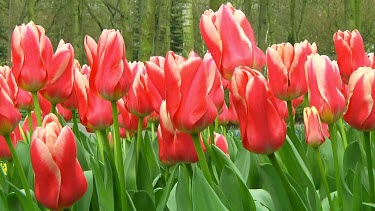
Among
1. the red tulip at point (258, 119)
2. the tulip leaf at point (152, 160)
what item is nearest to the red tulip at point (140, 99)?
the tulip leaf at point (152, 160)

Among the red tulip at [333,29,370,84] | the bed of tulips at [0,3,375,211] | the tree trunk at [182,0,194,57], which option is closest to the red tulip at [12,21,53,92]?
the bed of tulips at [0,3,375,211]

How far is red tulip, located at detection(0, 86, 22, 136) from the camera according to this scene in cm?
139

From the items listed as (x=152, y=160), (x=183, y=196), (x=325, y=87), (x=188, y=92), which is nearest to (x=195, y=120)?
(x=188, y=92)

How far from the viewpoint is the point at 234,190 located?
4.40 feet

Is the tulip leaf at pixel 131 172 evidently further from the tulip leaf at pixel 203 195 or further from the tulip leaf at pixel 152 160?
the tulip leaf at pixel 203 195

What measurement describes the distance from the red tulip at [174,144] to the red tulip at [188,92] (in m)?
0.17

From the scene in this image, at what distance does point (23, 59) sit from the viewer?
163cm

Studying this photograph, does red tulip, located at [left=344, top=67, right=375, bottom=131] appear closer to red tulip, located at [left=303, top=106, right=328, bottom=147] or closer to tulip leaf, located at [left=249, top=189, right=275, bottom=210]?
red tulip, located at [left=303, top=106, right=328, bottom=147]

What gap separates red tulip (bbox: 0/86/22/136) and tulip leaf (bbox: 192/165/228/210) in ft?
1.69

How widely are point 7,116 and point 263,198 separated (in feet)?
2.18

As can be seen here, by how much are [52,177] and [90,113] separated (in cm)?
45

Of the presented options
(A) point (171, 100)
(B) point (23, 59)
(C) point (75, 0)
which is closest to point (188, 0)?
(B) point (23, 59)

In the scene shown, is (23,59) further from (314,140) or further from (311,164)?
(311,164)

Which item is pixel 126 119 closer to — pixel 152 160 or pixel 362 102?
pixel 152 160
